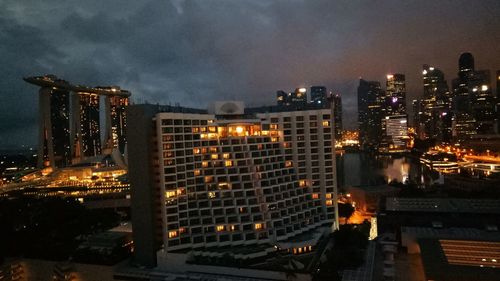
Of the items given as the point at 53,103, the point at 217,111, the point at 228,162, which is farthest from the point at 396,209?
the point at 53,103

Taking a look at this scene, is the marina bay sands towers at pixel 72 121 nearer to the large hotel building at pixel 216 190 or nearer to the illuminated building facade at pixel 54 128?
the illuminated building facade at pixel 54 128

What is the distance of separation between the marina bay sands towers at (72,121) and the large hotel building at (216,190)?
53.6m

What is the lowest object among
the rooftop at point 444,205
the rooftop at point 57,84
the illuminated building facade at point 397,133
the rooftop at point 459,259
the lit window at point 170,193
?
the rooftop at point 459,259

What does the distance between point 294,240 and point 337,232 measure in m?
4.86

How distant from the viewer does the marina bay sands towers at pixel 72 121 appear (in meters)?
87.3

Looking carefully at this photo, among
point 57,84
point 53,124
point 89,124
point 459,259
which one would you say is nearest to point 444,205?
point 459,259

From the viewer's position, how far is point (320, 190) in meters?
40.7

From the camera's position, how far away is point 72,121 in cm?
9950

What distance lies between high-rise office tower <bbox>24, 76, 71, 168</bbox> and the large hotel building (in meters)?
64.7

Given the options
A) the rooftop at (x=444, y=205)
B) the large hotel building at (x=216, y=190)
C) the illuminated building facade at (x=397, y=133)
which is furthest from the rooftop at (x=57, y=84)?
the illuminated building facade at (x=397, y=133)

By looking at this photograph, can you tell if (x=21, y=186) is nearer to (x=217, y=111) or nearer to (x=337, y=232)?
(x=217, y=111)

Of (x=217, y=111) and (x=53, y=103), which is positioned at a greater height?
(x=53, y=103)

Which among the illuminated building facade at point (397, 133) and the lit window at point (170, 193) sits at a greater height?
the illuminated building facade at point (397, 133)

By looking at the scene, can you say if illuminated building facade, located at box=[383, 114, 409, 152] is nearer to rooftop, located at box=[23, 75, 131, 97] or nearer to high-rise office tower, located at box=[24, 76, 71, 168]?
rooftop, located at box=[23, 75, 131, 97]
